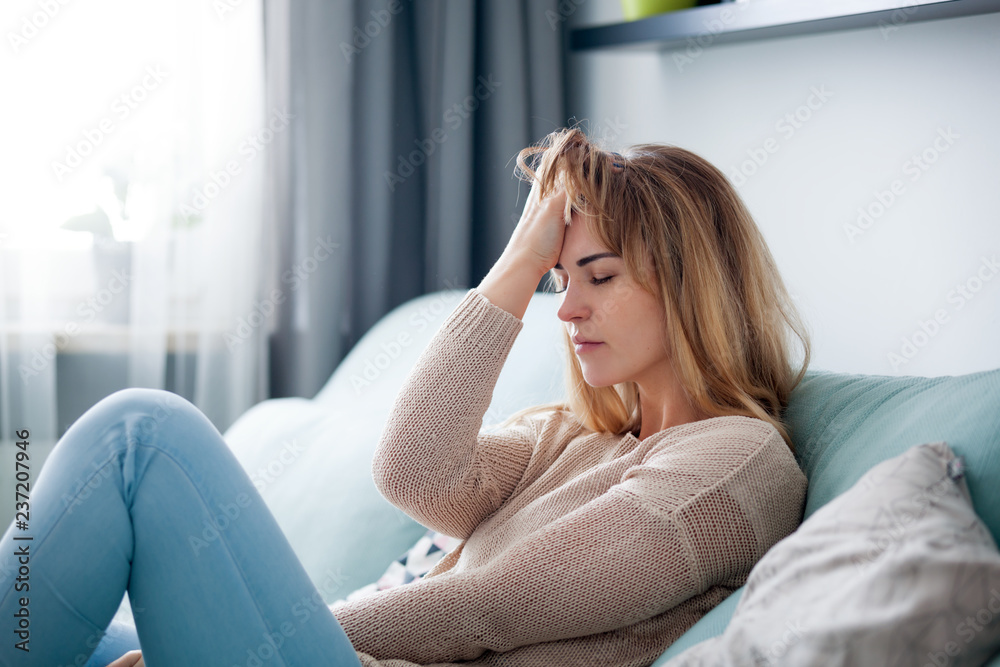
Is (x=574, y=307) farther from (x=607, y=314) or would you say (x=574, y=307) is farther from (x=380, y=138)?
(x=380, y=138)

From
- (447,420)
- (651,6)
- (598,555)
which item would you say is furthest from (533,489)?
(651,6)

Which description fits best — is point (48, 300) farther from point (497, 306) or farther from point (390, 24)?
point (497, 306)

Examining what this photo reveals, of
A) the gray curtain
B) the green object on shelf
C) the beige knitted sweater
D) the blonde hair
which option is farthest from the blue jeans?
the gray curtain

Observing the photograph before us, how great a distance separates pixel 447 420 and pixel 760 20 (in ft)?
2.79

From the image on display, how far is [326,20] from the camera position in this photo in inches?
88.0

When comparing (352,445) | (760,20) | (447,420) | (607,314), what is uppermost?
(760,20)

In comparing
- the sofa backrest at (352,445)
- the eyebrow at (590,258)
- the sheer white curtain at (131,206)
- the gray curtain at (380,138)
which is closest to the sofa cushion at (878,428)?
the eyebrow at (590,258)

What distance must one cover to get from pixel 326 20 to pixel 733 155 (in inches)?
45.7

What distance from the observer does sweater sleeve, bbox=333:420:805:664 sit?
2.84ft

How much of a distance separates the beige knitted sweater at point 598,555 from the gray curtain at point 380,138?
1.30 metres

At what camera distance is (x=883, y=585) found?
1.94ft

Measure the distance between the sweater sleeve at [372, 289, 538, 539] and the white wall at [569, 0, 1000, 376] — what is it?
2.16 feet

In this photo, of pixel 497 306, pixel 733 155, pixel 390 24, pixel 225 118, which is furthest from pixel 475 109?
pixel 497 306

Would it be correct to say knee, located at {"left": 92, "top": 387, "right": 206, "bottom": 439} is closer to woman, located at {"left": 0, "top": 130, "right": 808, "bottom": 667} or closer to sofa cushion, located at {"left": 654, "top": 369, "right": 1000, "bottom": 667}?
woman, located at {"left": 0, "top": 130, "right": 808, "bottom": 667}
